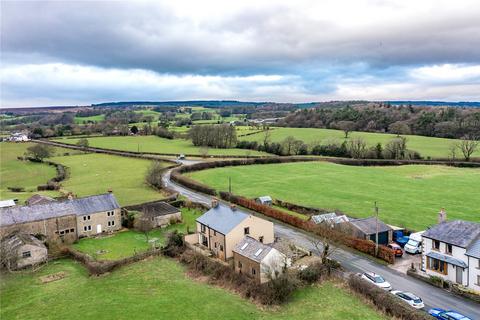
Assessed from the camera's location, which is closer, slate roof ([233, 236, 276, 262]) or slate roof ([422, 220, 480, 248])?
slate roof ([422, 220, 480, 248])

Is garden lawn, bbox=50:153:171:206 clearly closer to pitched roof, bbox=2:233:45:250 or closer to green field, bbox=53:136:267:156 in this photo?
green field, bbox=53:136:267:156

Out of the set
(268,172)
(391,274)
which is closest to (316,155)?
(268,172)

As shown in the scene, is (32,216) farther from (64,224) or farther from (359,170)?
(359,170)

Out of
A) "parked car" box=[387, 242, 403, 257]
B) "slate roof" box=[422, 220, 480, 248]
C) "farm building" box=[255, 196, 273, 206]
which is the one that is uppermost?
"slate roof" box=[422, 220, 480, 248]

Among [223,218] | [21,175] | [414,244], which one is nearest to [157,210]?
Result: [223,218]

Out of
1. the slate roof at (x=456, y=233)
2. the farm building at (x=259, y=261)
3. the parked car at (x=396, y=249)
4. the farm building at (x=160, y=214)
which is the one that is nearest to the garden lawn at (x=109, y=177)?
the farm building at (x=160, y=214)

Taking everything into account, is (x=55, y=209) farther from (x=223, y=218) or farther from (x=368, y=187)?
(x=368, y=187)

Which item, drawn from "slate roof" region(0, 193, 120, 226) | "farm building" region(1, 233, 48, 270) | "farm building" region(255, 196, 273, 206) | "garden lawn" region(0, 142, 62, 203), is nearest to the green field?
"garden lawn" region(0, 142, 62, 203)

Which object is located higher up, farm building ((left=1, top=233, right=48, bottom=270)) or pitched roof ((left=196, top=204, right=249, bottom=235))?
pitched roof ((left=196, top=204, right=249, bottom=235))
